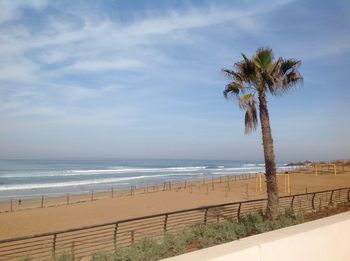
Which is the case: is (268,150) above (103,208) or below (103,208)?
above

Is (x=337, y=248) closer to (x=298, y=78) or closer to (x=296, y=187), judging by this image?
(x=298, y=78)

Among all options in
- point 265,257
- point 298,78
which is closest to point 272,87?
point 298,78

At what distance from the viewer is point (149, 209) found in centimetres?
A: 2822

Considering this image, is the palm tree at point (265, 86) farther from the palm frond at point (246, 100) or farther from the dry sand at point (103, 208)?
the dry sand at point (103, 208)

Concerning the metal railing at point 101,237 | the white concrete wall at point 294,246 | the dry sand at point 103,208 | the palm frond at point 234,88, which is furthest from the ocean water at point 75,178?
the white concrete wall at point 294,246

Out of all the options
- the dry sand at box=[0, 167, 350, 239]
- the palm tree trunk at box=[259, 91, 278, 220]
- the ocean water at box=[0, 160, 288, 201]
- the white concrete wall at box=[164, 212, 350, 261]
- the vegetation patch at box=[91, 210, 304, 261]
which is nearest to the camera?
the white concrete wall at box=[164, 212, 350, 261]

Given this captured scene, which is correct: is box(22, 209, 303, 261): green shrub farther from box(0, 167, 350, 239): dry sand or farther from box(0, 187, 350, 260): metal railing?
box(0, 167, 350, 239): dry sand

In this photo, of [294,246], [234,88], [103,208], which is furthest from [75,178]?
[294,246]

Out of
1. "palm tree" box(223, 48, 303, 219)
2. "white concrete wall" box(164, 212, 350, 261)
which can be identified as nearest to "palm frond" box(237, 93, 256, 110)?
"palm tree" box(223, 48, 303, 219)

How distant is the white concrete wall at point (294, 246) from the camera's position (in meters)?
2.64

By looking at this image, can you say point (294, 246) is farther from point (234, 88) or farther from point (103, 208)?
point (103, 208)

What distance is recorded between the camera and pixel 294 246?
3.27 metres

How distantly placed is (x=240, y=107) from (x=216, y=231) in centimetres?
580

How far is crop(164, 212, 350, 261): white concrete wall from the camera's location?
2.64 m
